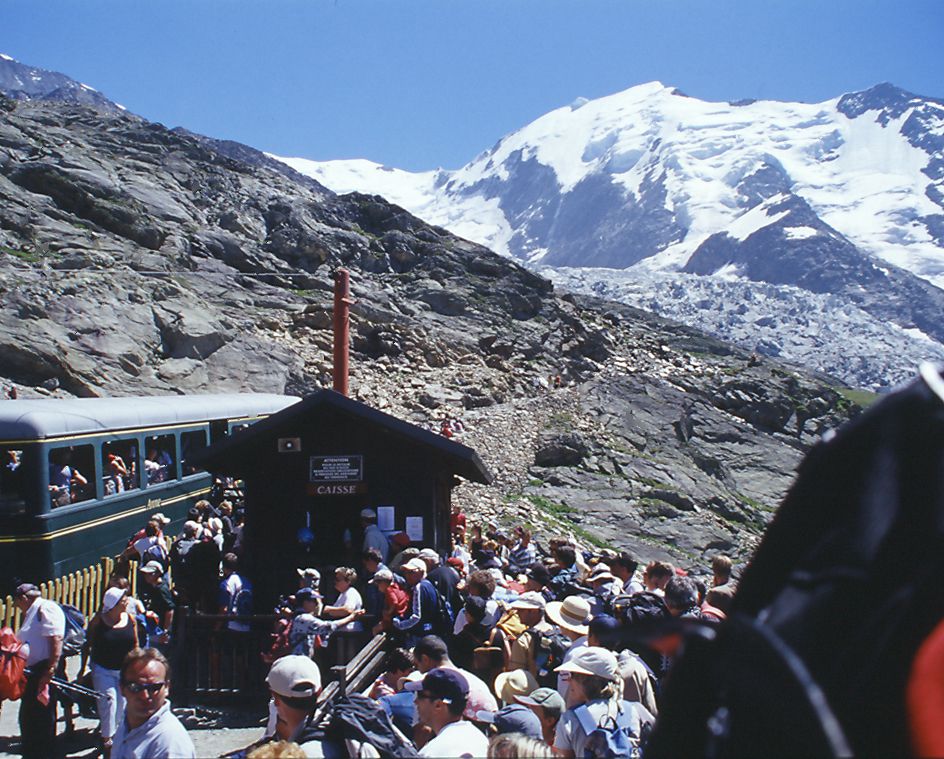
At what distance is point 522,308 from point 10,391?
1448 inches

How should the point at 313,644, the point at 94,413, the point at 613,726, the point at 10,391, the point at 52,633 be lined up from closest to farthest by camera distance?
the point at 613,726 < the point at 52,633 < the point at 313,644 < the point at 94,413 < the point at 10,391

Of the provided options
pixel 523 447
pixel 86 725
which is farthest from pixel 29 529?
pixel 523 447

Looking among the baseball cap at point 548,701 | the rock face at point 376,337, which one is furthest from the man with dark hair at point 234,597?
the rock face at point 376,337

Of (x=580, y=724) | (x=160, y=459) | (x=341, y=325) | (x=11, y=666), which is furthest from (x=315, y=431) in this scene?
(x=341, y=325)

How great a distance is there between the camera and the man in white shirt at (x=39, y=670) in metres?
7.84

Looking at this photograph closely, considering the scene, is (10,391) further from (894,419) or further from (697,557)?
(894,419)

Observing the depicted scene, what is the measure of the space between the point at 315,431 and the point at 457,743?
8.22 metres

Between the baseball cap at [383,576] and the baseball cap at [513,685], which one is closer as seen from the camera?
the baseball cap at [513,685]

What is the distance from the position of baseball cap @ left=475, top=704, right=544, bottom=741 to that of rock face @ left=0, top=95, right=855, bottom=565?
20.1 metres

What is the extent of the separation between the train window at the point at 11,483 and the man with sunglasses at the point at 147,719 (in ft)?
30.7

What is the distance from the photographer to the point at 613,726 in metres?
5.11

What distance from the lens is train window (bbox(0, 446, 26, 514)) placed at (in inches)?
515

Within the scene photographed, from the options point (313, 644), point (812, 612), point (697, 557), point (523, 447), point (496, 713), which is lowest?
point (697, 557)

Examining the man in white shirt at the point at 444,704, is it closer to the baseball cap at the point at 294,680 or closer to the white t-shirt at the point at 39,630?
the baseball cap at the point at 294,680
